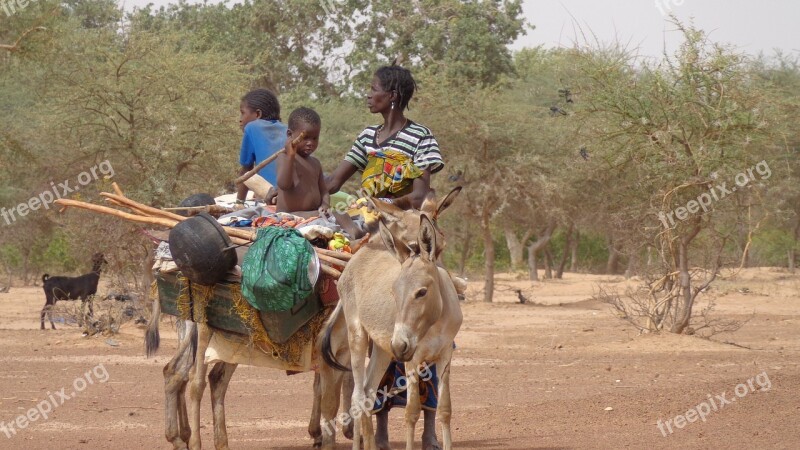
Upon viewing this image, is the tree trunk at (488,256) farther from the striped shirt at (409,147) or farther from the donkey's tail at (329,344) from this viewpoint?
the donkey's tail at (329,344)

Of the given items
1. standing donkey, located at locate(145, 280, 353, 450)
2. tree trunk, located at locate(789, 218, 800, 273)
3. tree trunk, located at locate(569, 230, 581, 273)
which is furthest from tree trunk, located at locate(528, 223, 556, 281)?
standing donkey, located at locate(145, 280, 353, 450)

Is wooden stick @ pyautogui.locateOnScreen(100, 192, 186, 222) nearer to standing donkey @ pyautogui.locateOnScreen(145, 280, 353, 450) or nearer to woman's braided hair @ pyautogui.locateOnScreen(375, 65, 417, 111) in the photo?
standing donkey @ pyautogui.locateOnScreen(145, 280, 353, 450)

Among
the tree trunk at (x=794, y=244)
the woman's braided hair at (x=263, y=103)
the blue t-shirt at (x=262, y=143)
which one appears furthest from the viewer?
the tree trunk at (x=794, y=244)

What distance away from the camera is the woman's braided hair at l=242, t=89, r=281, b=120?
8.30 m

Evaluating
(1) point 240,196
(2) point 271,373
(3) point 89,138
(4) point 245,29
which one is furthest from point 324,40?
(1) point 240,196

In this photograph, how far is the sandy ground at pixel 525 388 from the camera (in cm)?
766

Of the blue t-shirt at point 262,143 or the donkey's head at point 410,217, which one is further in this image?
the blue t-shirt at point 262,143

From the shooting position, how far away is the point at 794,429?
704 cm

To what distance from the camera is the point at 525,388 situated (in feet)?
38.6

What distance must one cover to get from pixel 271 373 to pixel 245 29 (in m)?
29.1

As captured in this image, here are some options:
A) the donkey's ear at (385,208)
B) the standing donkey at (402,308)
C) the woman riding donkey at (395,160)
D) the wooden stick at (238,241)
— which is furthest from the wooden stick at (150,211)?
the donkey's ear at (385,208)

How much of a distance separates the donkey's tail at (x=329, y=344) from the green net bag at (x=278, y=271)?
9.2 inches

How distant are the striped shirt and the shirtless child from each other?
300mm

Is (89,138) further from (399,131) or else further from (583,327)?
(399,131)
